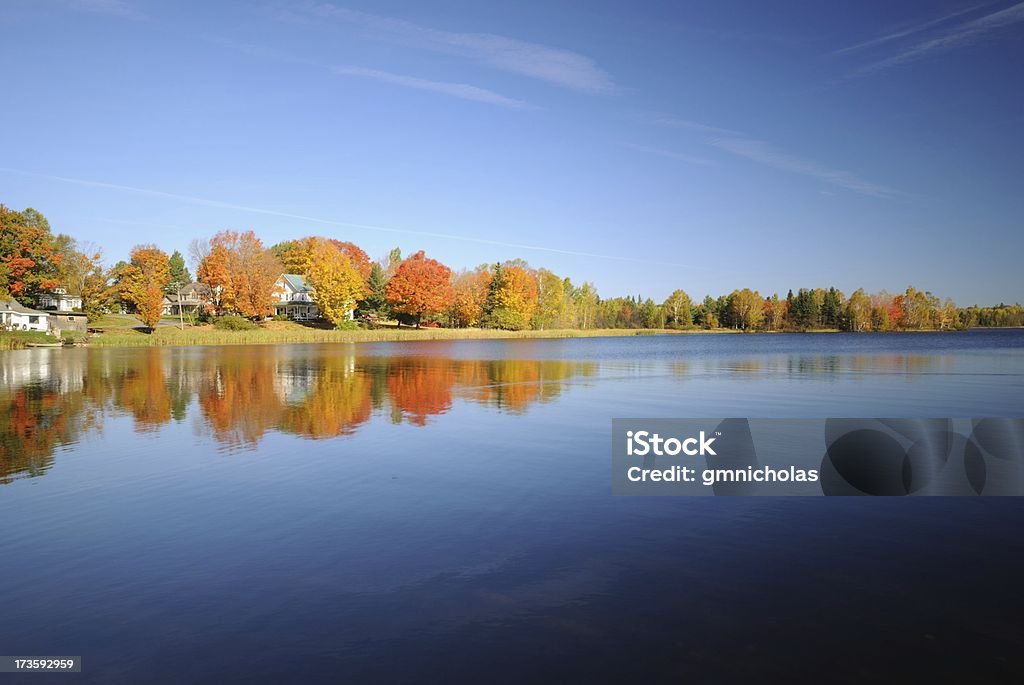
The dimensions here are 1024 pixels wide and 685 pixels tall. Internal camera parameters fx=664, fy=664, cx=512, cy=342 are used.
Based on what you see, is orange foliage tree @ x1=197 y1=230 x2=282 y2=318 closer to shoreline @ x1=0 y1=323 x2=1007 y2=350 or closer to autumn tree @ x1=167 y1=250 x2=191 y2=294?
shoreline @ x1=0 y1=323 x2=1007 y2=350

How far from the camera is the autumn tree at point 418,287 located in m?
114

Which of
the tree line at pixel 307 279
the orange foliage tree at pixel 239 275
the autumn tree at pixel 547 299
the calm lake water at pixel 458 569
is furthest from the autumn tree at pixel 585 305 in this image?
the calm lake water at pixel 458 569

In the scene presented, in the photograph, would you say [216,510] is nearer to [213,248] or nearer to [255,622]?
[255,622]

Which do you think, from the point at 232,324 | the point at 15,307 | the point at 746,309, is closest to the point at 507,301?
the point at 232,324

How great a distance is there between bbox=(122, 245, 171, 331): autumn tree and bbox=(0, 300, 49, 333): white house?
10.9m

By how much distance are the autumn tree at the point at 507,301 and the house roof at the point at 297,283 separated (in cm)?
3375

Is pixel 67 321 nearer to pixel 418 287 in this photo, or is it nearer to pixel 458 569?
pixel 418 287

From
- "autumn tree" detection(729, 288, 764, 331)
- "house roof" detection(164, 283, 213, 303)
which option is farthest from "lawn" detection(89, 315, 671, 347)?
"autumn tree" detection(729, 288, 764, 331)

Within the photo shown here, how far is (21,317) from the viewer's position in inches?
3482

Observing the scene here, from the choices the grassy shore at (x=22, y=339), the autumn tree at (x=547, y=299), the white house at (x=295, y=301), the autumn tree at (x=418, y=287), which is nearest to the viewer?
the grassy shore at (x=22, y=339)

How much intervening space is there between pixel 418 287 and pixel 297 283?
99.8ft

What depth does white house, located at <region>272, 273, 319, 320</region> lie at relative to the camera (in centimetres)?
12269

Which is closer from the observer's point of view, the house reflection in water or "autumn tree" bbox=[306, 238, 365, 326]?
the house reflection in water

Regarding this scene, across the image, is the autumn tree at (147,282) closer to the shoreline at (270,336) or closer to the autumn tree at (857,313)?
the shoreline at (270,336)
